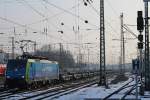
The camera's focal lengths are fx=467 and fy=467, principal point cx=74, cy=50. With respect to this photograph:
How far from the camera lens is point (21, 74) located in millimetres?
41000

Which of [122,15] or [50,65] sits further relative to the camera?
[122,15]

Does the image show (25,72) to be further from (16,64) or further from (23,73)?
(16,64)

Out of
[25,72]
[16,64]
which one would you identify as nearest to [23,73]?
[25,72]

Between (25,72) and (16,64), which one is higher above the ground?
(16,64)

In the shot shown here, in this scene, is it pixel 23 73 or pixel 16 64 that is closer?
pixel 23 73

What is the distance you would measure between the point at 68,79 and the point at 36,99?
39.1 metres

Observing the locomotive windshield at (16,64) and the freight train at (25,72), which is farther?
the locomotive windshield at (16,64)

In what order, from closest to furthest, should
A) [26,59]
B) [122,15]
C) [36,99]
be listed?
1. [36,99]
2. [26,59]
3. [122,15]

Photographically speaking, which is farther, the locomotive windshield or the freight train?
the locomotive windshield

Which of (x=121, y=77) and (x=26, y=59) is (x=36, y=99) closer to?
(x=26, y=59)

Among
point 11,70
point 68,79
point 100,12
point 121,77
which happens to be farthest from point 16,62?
point 121,77

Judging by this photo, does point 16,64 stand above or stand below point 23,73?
above

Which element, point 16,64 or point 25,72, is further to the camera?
point 16,64

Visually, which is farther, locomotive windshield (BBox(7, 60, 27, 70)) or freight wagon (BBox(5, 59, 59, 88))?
locomotive windshield (BBox(7, 60, 27, 70))
